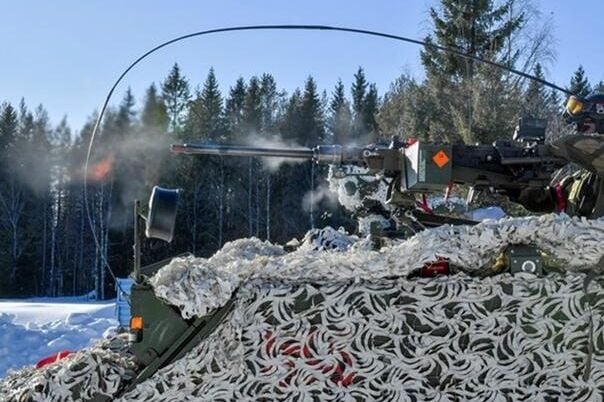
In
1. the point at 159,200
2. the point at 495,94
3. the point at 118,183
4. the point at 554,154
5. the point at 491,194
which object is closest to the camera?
the point at 159,200

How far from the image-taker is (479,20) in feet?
103

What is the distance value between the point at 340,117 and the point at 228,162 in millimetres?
7761

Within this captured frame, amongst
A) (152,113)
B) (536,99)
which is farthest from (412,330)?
(536,99)

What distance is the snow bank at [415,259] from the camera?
2.91 metres

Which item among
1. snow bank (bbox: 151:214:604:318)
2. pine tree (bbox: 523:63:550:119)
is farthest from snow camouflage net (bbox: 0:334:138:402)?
pine tree (bbox: 523:63:550:119)

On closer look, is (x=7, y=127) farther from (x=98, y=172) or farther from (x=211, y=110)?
(x=98, y=172)

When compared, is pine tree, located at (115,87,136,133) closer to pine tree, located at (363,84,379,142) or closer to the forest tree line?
the forest tree line

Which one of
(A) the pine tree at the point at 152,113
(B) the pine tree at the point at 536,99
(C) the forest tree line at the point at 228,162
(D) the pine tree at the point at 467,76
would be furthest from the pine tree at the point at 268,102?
(A) the pine tree at the point at 152,113

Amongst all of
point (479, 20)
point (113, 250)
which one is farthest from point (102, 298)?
point (479, 20)

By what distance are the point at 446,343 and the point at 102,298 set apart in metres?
39.0

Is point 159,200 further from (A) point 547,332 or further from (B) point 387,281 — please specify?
(A) point 547,332

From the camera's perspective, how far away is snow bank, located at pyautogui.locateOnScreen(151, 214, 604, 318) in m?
2.91

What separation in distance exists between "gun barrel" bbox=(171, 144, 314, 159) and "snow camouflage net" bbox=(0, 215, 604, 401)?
1.51m

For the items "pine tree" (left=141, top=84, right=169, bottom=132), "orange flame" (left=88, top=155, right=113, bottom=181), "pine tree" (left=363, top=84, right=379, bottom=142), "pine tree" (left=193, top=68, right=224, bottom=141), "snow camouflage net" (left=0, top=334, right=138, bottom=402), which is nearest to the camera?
"snow camouflage net" (left=0, top=334, right=138, bottom=402)
